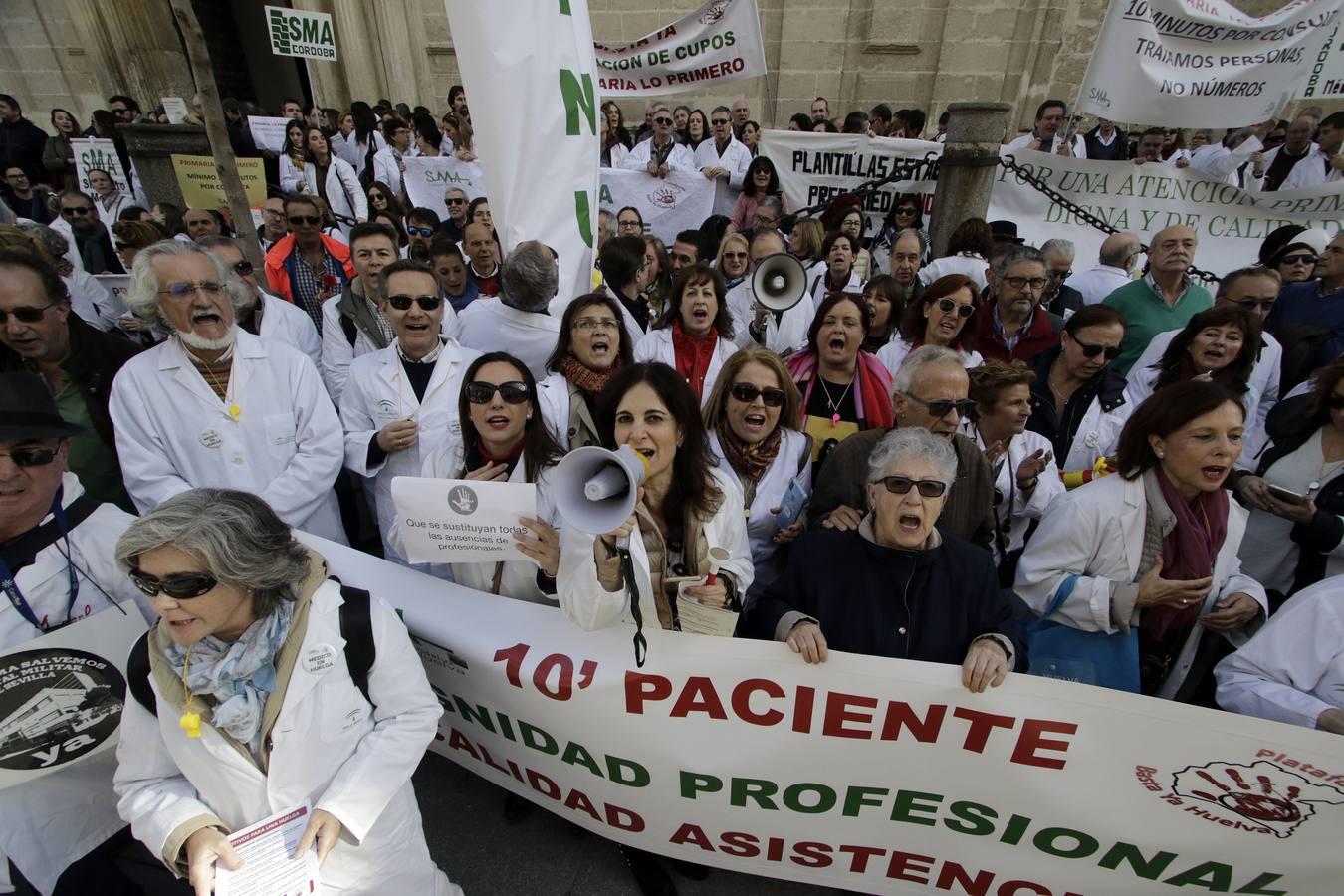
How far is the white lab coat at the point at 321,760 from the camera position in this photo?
164 cm

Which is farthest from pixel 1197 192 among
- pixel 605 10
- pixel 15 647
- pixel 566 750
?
pixel 605 10

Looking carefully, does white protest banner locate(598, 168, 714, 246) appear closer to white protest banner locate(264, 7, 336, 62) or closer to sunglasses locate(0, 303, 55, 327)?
white protest banner locate(264, 7, 336, 62)

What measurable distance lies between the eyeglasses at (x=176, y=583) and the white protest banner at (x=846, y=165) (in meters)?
7.07

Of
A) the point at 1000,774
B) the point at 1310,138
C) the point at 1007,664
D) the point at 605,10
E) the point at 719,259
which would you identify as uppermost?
the point at 605,10

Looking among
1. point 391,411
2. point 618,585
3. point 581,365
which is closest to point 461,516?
point 618,585

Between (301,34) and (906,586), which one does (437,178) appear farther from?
(906,586)

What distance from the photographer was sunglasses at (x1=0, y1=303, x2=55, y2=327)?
8.29 feet

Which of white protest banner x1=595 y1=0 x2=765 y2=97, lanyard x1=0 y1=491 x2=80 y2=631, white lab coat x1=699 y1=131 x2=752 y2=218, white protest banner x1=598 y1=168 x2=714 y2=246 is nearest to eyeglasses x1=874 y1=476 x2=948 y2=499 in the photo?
lanyard x1=0 y1=491 x2=80 y2=631

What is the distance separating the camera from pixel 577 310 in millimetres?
3234

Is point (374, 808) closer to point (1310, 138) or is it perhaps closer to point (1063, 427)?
point (1063, 427)

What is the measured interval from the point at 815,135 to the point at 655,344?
4.61 metres

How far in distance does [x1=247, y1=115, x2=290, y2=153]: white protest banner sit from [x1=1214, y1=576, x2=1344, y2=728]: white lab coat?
36.7 ft

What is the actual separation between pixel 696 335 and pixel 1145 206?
5.74 metres

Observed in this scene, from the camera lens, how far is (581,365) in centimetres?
328
